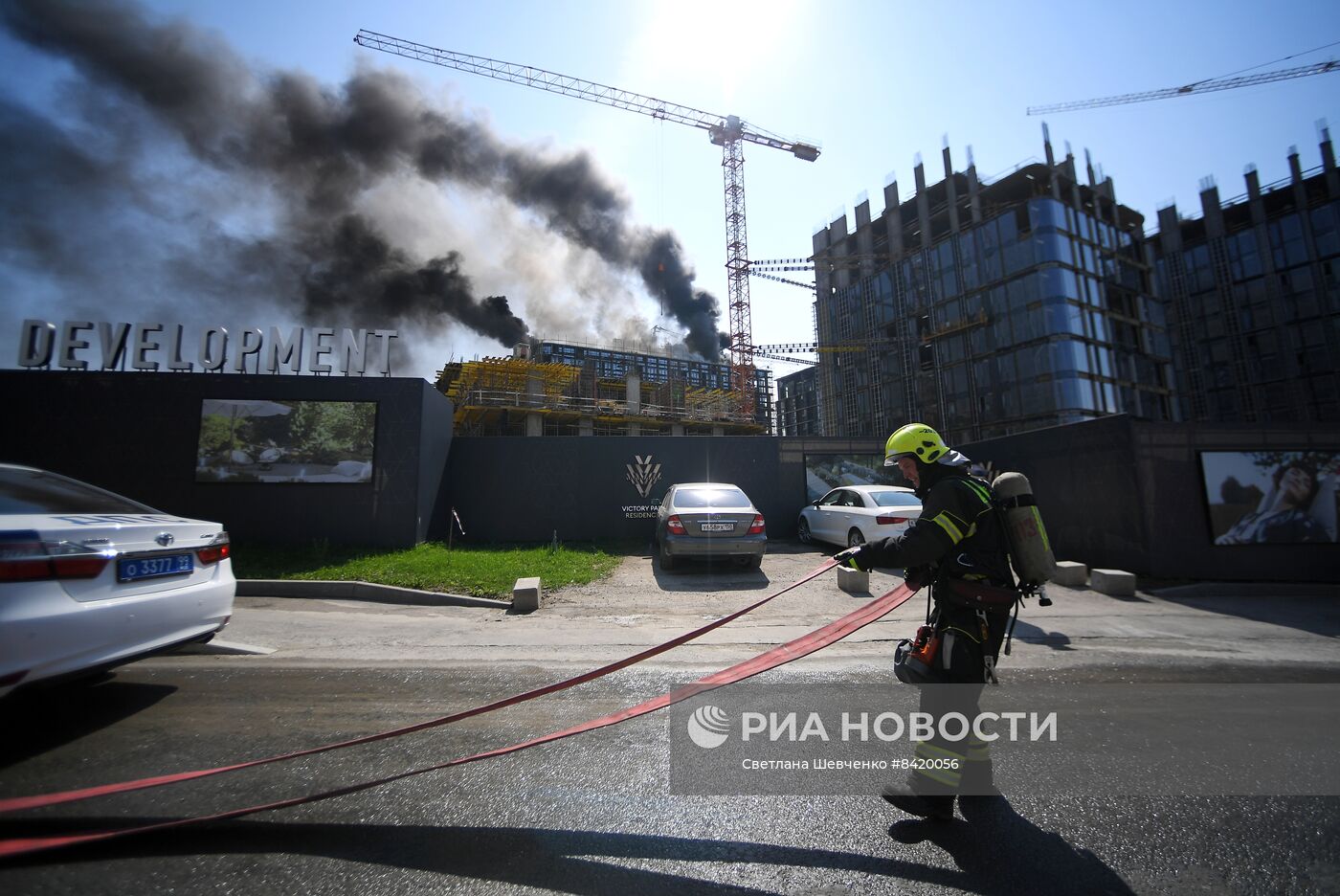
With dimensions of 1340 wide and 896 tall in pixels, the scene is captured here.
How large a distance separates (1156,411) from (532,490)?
44601 mm

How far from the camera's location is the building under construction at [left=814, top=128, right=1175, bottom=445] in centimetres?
3366

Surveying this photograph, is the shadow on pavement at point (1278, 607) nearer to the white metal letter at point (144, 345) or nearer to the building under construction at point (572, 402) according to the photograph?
the white metal letter at point (144, 345)

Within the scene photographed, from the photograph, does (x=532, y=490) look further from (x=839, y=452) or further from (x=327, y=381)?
(x=839, y=452)

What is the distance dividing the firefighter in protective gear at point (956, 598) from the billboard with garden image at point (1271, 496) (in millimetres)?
9829

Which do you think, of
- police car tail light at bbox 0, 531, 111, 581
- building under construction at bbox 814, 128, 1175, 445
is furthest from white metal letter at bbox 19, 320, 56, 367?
building under construction at bbox 814, 128, 1175, 445

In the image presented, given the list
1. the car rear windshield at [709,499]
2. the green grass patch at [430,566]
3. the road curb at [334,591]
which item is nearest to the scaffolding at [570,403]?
the green grass patch at [430,566]

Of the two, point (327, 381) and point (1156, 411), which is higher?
point (1156, 411)

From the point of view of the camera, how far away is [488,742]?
9.72 ft

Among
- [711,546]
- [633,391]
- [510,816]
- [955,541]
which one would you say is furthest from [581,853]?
[633,391]

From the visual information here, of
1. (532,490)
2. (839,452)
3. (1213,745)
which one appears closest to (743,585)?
(1213,745)

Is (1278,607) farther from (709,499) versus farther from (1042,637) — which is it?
(709,499)

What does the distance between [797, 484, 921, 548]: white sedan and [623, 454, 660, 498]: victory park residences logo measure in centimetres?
382

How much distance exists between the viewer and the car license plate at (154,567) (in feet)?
10.0

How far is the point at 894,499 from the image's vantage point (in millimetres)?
10367
